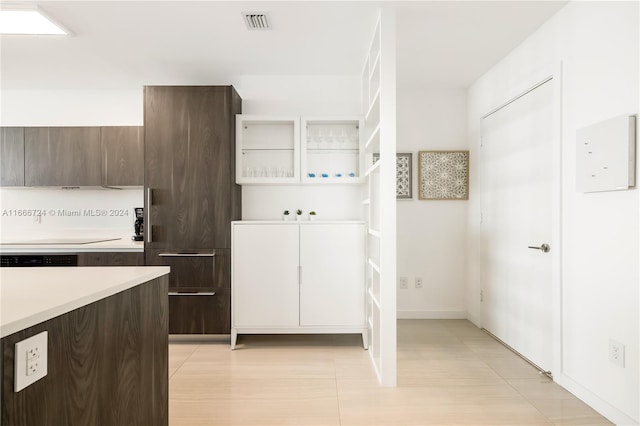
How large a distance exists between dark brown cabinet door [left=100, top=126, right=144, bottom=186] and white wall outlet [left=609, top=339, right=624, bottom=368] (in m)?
3.83

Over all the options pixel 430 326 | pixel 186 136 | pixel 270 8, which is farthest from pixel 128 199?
pixel 430 326

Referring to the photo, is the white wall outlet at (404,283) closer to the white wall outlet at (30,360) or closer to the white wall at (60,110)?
the white wall at (60,110)

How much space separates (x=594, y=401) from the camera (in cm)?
231

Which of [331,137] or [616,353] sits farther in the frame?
[331,137]

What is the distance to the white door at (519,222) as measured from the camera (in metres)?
2.86

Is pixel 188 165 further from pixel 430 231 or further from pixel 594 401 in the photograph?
pixel 594 401

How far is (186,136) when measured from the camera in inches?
139

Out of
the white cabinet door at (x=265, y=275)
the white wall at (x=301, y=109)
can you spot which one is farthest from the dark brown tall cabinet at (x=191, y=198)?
the white wall at (x=301, y=109)

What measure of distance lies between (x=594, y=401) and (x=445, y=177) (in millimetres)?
2469

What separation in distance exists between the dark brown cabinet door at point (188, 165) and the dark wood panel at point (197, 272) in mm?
122

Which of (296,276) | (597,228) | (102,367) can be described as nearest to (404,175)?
(296,276)

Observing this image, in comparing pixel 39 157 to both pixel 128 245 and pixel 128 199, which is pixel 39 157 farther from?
pixel 128 245

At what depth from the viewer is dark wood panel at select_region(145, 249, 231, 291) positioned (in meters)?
3.54

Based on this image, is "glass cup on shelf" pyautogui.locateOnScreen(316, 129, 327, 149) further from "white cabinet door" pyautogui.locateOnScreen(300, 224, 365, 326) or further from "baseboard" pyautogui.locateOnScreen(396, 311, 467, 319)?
"baseboard" pyautogui.locateOnScreen(396, 311, 467, 319)
